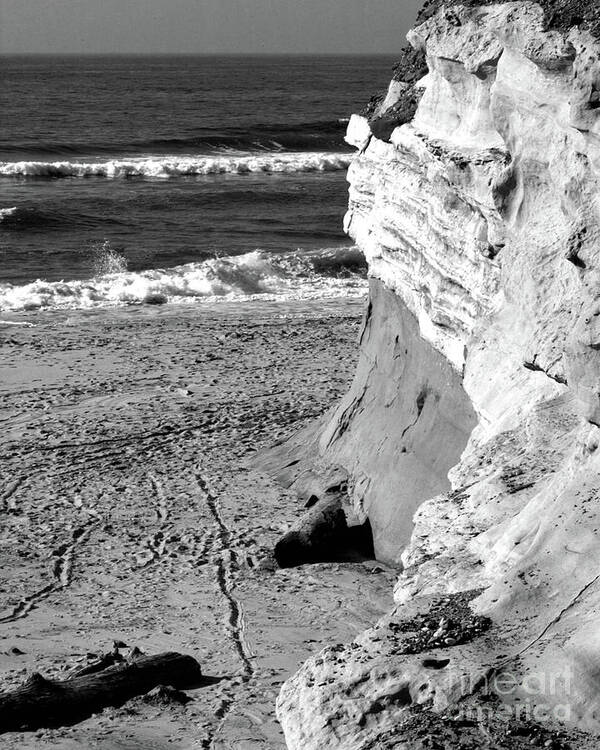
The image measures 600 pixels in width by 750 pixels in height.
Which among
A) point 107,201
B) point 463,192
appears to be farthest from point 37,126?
point 463,192

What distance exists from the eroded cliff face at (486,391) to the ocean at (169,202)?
12.6 meters

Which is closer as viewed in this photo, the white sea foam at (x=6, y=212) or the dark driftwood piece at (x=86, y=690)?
the dark driftwood piece at (x=86, y=690)

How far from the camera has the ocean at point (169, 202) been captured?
22781 mm

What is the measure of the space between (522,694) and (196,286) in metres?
18.4

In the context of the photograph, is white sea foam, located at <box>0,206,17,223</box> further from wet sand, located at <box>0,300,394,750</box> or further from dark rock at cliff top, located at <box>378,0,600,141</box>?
dark rock at cliff top, located at <box>378,0,600,141</box>

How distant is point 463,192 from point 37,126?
51.8 m

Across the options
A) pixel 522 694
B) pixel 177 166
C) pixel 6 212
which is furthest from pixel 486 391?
pixel 177 166

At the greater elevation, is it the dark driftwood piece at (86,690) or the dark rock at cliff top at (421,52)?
the dark rock at cliff top at (421,52)

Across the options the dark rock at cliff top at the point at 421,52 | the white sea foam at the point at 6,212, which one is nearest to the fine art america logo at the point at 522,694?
the dark rock at cliff top at the point at 421,52

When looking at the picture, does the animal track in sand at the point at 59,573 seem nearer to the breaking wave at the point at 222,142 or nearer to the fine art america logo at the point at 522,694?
the fine art america logo at the point at 522,694

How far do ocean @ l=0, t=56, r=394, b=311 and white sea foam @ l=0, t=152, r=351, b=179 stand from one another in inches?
3.1

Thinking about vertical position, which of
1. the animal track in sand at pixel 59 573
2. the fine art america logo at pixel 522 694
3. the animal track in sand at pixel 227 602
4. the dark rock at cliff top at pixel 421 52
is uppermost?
the dark rock at cliff top at pixel 421 52

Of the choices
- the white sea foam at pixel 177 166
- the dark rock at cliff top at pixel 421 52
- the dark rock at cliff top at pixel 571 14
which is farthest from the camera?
the white sea foam at pixel 177 166

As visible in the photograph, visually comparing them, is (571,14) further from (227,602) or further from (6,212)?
(6,212)
